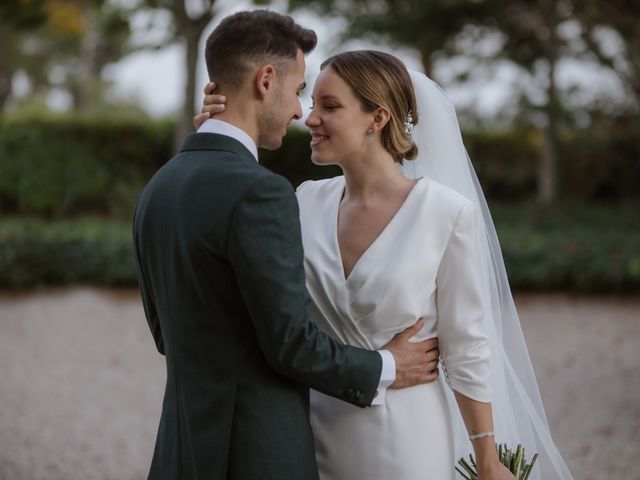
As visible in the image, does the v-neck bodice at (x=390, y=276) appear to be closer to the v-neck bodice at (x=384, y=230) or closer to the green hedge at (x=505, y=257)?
the v-neck bodice at (x=384, y=230)

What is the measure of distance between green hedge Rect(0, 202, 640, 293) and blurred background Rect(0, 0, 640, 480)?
29mm

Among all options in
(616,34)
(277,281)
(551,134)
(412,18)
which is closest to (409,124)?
(277,281)

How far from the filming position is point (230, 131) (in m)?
2.11

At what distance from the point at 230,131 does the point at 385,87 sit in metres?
0.55

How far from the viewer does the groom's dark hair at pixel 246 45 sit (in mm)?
2086

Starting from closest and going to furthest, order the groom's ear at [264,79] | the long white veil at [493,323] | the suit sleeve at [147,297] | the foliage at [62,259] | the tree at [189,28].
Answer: the groom's ear at [264,79] < the suit sleeve at [147,297] < the long white veil at [493,323] < the foliage at [62,259] < the tree at [189,28]

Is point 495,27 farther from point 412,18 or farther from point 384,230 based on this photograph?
point 384,230

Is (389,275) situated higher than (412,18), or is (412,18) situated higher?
(412,18)

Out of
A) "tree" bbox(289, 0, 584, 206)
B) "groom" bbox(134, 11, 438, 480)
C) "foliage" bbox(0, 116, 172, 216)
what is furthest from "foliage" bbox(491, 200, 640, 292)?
"groom" bbox(134, 11, 438, 480)

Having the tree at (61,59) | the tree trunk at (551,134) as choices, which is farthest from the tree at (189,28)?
the tree at (61,59)

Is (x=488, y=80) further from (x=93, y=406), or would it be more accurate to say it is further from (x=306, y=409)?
(x=306, y=409)

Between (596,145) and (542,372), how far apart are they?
11376mm

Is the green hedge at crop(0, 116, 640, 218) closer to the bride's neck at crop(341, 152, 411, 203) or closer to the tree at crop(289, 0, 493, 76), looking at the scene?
the tree at crop(289, 0, 493, 76)

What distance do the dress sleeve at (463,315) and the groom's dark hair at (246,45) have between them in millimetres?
708
